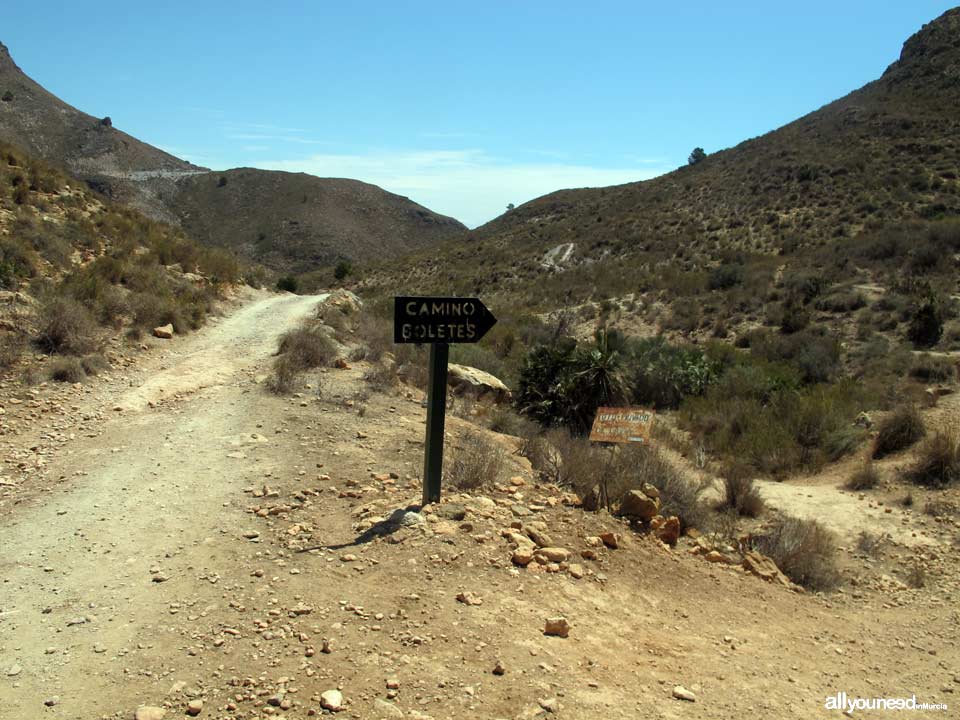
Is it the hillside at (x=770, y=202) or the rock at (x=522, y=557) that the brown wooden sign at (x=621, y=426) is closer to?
the rock at (x=522, y=557)

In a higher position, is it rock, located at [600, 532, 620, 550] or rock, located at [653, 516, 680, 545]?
rock, located at [600, 532, 620, 550]

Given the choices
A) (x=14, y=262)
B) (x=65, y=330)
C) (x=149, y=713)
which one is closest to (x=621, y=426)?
(x=149, y=713)

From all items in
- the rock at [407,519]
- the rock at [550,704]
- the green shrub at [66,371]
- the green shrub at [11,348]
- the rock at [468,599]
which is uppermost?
the green shrub at [11,348]

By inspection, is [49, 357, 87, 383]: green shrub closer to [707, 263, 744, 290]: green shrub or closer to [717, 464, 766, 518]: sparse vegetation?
[717, 464, 766, 518]: sparse vegetation

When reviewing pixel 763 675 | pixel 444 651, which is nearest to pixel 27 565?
pixel 444 651

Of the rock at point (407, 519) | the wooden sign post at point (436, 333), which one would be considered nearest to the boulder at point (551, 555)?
the rock at point (407, 519)

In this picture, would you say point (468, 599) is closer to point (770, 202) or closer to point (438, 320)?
point (438, 320)

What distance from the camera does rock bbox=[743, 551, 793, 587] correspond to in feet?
22.1

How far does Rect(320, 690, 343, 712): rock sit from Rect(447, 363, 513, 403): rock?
9290 millimetres

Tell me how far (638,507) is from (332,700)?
13.1 ft

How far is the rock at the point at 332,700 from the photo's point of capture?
384 centimetres

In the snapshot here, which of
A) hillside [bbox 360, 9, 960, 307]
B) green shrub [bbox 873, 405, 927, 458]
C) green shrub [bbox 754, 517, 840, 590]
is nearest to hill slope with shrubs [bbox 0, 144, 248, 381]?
green shrub [bbox 754, 517, 840, 590]

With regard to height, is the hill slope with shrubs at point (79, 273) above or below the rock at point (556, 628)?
above

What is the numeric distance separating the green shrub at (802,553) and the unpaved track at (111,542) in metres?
5.13
